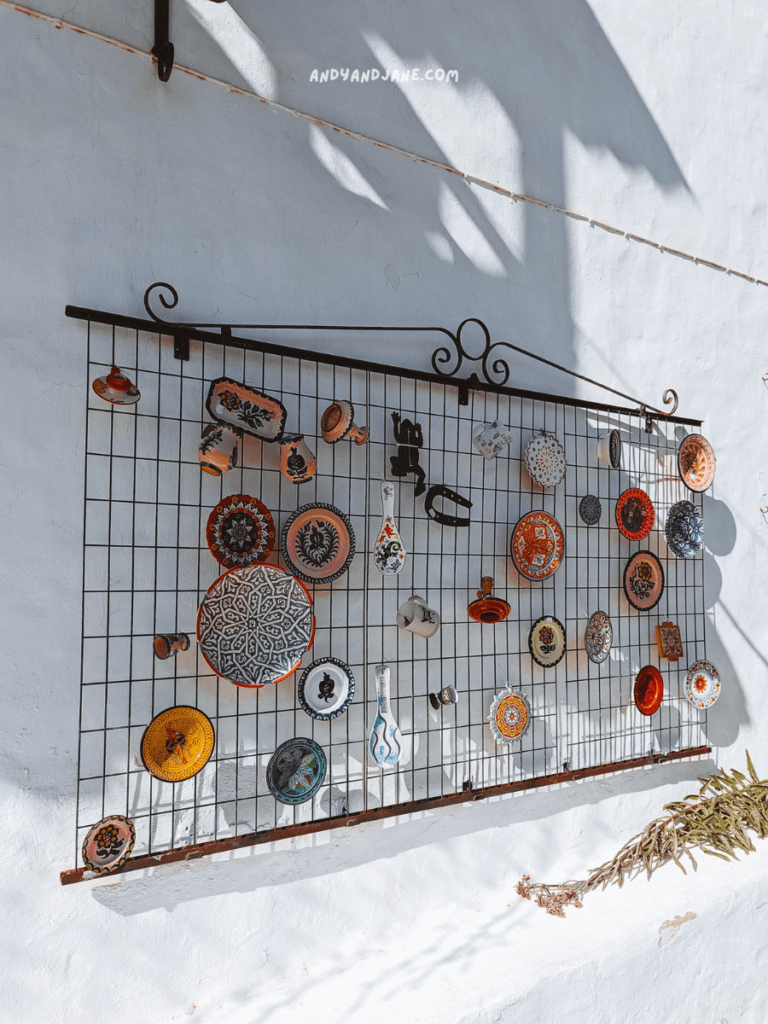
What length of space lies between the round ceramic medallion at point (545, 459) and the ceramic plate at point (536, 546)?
0.33 feet

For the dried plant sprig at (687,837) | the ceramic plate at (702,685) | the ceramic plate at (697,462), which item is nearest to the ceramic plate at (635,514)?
the ceramic plate at (697,462)

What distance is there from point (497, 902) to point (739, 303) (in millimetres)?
2214

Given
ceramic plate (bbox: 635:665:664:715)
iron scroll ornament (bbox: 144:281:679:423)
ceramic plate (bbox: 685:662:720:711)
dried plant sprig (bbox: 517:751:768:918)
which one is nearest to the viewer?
iron scroll ornament (bbox: 144:281:679:423)

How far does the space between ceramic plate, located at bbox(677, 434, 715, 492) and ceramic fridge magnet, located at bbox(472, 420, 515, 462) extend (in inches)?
32.7

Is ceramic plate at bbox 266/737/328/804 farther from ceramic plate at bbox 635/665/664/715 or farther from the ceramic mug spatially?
ceramic plate at bbox 635/665/664/715

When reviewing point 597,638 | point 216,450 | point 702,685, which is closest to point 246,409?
point 216,450

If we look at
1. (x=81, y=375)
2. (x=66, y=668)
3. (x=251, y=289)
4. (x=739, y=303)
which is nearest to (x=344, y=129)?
(x=251, y=289)

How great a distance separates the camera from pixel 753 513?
8.47ft

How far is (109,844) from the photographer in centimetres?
133

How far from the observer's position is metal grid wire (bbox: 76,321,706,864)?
1.43 metres

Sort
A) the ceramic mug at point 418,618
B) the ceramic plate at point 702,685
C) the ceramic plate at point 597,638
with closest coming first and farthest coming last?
the ceramic mug at point 418,618, the ceramic plate at point 597,638, the ceramic plate at point 702,685

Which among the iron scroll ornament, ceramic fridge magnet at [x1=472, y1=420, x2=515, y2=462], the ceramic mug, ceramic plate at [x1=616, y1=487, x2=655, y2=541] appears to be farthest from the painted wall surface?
the ceramic mug

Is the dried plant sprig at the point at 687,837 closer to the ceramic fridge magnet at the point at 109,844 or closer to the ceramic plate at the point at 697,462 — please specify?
the ceramic plate at the point at 697,462

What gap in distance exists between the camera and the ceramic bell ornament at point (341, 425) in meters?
1.57
